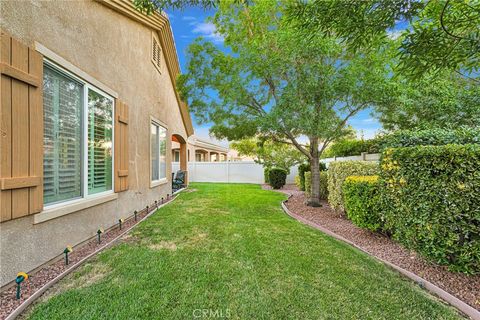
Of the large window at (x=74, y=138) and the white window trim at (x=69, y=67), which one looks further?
the large window at (x=74, y=138)

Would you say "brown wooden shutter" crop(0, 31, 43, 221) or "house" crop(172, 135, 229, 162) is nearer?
"brown wooden shutter" crop(0, 31, 43, 221)

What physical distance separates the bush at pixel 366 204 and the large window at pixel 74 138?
5.06 meters

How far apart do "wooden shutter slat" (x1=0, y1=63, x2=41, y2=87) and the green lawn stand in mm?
2458

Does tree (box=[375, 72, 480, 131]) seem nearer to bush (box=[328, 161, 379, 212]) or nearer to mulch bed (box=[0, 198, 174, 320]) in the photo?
bush (box=[328, 161, 379, 212])

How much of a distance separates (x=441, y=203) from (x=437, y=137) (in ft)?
6.43

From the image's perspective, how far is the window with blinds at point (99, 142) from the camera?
4.17m

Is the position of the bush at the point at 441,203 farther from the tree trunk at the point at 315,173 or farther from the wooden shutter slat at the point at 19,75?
the wooden shutter slat at the point at 19,75

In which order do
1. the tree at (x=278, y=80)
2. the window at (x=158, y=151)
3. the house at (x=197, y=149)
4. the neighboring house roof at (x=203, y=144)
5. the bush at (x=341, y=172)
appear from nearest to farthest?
the bush at (x=341, y=172), the tree at (x=278, y=80), the window at (x=158, y=151), the house at (x=197, y=149), the neighboring house roof at (x=203, y=144)

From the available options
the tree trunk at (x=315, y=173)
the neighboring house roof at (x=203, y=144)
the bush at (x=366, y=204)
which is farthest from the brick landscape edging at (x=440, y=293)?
the neighboring house roof at (x=203, y=144)

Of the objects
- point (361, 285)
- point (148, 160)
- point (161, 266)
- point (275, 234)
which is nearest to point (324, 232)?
point (275, 234)

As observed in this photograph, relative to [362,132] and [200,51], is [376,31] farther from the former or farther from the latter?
[362,132]

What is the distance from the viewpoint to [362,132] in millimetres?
12391

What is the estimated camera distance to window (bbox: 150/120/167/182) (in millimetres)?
7484

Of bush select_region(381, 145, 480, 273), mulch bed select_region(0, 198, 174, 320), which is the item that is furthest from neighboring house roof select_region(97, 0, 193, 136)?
bush select_region(381, 145, 480, 273)
